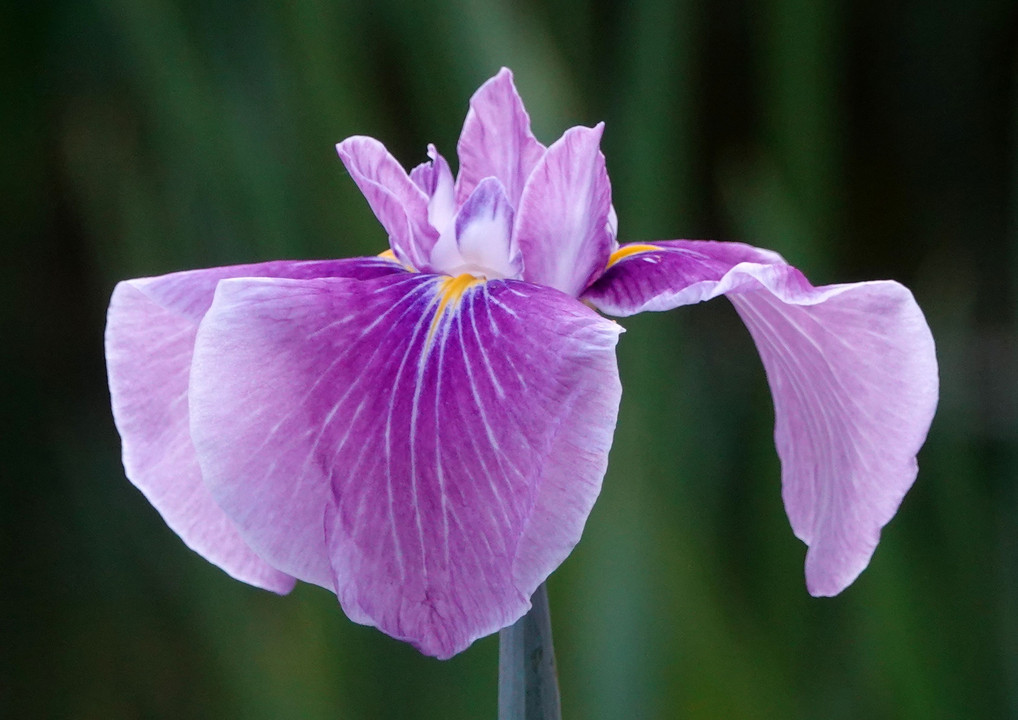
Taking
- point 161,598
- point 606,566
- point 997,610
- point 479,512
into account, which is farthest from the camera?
point 161,598

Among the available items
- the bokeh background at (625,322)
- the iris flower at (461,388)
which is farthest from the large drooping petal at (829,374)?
the bokeh background at (625,322)

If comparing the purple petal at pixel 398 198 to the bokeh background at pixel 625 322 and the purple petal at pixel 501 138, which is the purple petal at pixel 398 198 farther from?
the bokeh background at pixel 625 322

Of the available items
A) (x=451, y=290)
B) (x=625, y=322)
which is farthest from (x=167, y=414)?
(x=625, y=322)

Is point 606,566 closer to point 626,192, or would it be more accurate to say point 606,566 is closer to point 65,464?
point 626,192

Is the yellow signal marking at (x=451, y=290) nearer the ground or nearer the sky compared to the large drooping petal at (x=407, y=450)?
nearer the sky

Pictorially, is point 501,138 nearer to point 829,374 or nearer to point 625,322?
point 829,374

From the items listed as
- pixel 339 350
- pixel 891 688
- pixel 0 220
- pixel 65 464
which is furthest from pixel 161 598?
pixel 339 350

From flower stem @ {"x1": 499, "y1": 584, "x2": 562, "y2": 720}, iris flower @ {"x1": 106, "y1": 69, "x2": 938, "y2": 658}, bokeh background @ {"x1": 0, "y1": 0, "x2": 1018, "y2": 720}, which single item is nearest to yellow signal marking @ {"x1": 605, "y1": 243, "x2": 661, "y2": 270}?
iris flower @ {"x1": 106, "y1": 69, "x2": 938, "y2": 658}
